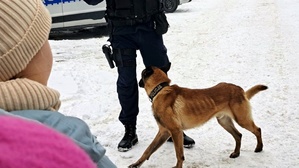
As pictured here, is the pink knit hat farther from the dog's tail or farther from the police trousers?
the dog's tail

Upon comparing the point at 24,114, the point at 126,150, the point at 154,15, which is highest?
the point at 24,114

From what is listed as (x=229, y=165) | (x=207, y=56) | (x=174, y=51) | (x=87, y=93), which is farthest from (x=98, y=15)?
(x=229, y=165)

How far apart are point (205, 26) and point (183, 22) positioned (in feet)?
3.01

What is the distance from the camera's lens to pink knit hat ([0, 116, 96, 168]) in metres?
0.69

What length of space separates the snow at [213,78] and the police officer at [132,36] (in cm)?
37

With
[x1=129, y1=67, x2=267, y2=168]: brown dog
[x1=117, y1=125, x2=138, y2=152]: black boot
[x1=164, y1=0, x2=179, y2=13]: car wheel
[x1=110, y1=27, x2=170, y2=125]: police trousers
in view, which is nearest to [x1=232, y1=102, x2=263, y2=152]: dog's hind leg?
[x1=129, y1=67, x2=267, y2=168]: brown dog

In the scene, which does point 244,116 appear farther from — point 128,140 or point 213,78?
point 213,78

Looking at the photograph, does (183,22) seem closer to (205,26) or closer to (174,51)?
(205,26)

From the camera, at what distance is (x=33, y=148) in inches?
28.3

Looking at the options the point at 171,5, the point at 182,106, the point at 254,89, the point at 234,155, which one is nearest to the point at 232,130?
the point at 234,155

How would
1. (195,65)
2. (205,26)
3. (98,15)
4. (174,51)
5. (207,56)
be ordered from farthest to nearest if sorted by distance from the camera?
(205,26) < (98,15) < (174,51) < (207,56) < (195,65)

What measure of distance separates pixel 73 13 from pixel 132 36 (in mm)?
5902

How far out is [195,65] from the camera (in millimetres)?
7105

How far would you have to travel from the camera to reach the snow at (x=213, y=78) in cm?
410
